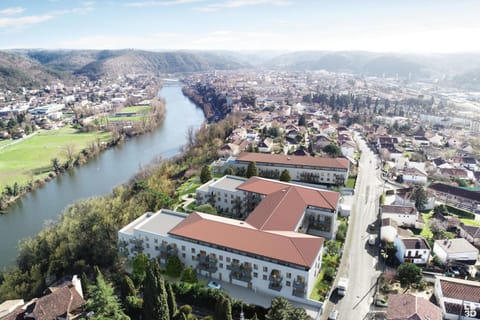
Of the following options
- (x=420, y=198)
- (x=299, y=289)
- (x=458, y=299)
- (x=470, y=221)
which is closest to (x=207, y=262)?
(x=299, y=289)

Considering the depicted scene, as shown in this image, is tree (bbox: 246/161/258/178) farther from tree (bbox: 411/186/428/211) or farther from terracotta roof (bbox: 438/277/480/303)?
terracotta roof (bbox: 438/277/480/303)

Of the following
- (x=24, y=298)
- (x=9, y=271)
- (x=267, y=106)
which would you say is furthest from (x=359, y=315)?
(x=267, y=106)

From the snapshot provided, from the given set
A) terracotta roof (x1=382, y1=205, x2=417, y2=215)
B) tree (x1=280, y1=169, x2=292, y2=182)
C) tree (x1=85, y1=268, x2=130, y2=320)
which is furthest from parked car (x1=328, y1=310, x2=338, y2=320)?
tree (x1=280, y1=169, x2=292, y2=182)

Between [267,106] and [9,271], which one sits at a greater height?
[267,106]

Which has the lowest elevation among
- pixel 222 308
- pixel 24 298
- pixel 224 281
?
pixel 24 298

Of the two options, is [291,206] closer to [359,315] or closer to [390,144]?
[359,315]

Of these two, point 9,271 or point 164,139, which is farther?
point 164,139
